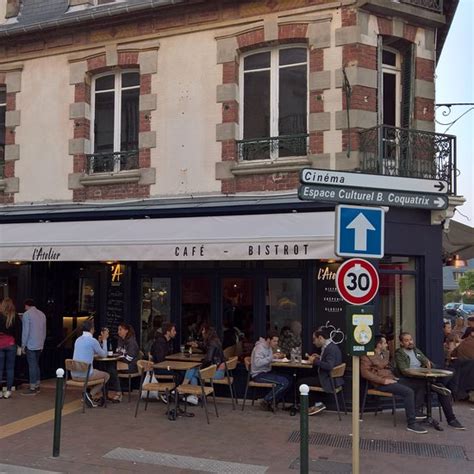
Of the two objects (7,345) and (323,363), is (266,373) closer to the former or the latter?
(323,363)

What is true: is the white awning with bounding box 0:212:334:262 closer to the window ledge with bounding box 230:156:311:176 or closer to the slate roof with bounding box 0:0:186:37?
the window ledge with bounding box 230:156:311:176

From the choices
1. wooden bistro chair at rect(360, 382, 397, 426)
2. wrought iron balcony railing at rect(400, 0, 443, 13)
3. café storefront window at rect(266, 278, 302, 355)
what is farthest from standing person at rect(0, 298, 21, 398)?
wrought iron balcony railing at rect(400, 0, 443, 13)

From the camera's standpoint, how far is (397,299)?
9469 mm

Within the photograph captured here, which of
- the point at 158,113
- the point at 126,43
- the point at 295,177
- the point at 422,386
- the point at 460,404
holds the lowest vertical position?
the point at 460,404

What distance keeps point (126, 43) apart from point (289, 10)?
3.07 m

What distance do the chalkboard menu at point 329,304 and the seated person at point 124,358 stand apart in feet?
9.90

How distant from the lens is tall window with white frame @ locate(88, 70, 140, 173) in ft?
34.8

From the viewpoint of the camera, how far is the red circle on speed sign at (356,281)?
531 centimetres

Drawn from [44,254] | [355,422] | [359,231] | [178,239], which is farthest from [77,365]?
[359,231]

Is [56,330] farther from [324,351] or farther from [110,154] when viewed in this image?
[324,351]

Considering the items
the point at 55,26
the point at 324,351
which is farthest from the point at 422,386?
the point at 55,26

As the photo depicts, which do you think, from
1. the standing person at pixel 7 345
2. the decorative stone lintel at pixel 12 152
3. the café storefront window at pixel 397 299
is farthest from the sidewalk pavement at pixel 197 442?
the decorative stone lintel at pixel 12 152

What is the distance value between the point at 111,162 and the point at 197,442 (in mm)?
5580

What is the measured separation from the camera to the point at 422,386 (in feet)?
27.1
